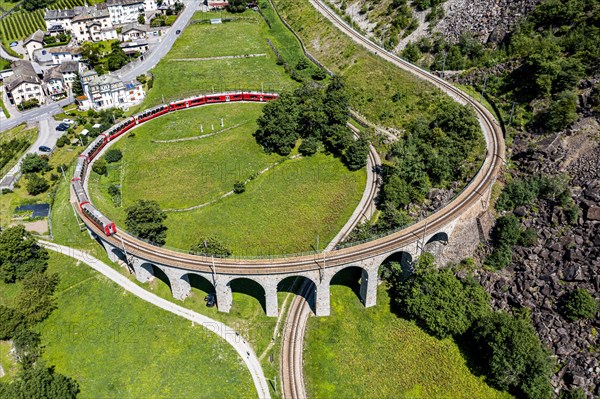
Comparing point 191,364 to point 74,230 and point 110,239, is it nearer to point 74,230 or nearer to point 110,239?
point 110,239

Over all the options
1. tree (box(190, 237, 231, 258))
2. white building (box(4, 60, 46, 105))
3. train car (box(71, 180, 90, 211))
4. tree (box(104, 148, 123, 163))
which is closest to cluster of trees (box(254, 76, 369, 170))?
tree (box(104, 148, 123, 163))

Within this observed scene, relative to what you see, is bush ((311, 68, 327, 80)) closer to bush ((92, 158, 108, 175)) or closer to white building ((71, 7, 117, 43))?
bush ((92, 158, 108, 175))

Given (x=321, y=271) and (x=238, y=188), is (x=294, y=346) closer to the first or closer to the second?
(x=321, y=271)

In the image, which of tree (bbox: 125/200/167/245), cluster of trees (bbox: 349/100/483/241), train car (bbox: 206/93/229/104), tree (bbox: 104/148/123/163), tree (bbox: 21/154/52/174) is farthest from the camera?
train car (bbox: 206/93/229/104)

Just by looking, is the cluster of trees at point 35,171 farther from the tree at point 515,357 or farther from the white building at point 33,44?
the tree at point 515,357

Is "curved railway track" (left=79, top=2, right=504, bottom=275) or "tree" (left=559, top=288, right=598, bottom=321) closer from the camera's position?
"tree" (left=559, top=288, right=598, bottom=321)

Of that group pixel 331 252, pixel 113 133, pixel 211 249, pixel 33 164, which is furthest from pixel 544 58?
pixel 33 164

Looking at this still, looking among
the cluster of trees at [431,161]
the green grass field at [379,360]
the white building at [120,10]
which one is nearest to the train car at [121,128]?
the cluster of trees at [431,161]
